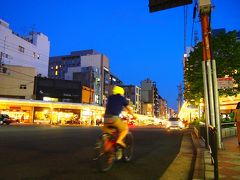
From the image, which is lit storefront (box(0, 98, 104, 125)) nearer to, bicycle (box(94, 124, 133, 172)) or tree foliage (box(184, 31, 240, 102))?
tree foliage (box(184, 31, 240, 102))

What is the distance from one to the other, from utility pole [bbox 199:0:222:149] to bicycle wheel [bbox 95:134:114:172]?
5.42 meters

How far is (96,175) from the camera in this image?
575cm

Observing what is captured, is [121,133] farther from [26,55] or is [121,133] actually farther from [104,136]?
[26,55]

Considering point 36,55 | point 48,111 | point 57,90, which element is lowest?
point 48,111

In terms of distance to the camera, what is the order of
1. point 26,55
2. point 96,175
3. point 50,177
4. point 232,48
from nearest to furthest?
point 50,177 → point 96,175 → point 232,48 → point 26,55

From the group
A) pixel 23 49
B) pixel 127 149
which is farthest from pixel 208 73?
pixel 23 49

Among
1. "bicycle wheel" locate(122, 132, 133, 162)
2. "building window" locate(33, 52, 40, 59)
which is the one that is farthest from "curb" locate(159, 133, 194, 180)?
"building window" locate(33, 52, 40, 59)

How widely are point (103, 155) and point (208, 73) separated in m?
6.20

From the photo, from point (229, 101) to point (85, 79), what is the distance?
39.7 m

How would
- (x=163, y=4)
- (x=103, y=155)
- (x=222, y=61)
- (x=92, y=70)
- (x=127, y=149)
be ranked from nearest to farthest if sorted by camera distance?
(x=103, y=155) → (x=127, y=149) → (x=163, y=4) → (x=222, y=61) → (x=92, y=70)

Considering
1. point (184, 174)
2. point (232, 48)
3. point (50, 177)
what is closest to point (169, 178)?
point (184, 174)

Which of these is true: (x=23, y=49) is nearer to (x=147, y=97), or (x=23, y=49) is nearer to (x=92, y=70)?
(x=92, y=70)

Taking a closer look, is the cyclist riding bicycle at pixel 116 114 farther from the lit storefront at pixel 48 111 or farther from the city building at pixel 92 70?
the city building at pixel 92 70

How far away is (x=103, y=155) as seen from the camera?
20.3 feet
